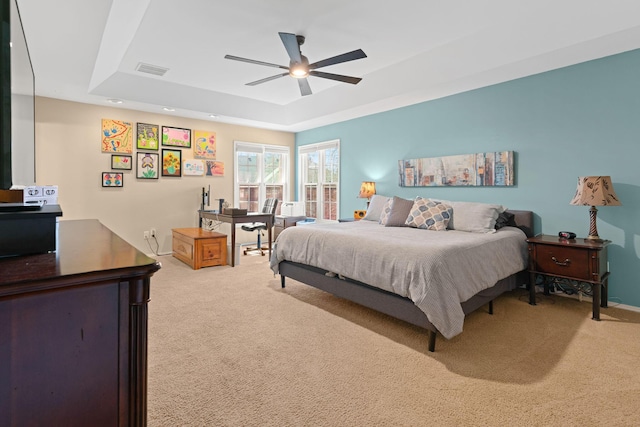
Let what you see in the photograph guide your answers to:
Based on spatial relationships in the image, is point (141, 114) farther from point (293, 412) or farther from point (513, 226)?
point (513, 226)

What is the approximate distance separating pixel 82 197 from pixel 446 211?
510 cm

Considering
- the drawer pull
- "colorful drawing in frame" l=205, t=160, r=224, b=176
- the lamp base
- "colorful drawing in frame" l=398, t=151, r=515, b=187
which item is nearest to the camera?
the drawer pull

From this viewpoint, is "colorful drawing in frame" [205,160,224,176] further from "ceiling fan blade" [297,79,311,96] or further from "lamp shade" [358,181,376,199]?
"ceiling fan blade" [297,79,311,96]

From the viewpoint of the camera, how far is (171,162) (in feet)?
18.3

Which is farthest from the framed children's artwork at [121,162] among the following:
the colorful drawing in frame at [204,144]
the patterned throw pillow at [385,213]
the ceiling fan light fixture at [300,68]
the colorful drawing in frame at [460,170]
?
the colorful drawing in frame at [460,170]

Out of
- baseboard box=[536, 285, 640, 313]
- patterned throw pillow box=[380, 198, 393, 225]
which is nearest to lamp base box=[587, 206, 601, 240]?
baseboard box=[536, 285, 640, 313]

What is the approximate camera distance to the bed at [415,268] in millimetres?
2248

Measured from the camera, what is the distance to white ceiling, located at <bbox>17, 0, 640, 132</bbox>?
277cm

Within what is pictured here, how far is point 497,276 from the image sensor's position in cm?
281

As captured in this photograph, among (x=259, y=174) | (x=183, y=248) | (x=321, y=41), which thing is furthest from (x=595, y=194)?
(x=259, y=174)

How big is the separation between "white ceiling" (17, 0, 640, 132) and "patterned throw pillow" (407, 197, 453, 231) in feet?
4.76

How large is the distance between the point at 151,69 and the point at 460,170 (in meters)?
4.20

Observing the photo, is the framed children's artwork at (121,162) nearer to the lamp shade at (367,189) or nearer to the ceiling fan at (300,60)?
the ceiling fan at (300,60)

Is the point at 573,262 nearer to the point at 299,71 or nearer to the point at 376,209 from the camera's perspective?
the point at 376,209
